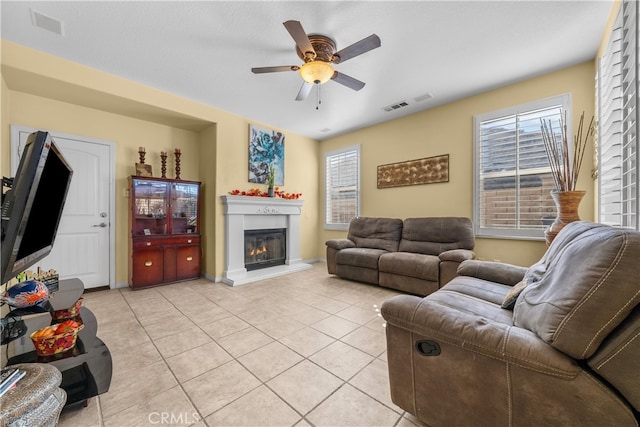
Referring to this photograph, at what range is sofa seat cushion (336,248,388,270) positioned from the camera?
3630 millimetres

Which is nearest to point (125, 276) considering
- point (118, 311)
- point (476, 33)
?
point (118, 311)

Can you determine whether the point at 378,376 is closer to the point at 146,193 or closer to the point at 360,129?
the point at 146,193

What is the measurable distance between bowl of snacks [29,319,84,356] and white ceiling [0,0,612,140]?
7.93 feet

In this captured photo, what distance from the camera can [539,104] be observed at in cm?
305

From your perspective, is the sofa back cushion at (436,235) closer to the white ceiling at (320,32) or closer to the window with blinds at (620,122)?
the window with blinds at (620,122)

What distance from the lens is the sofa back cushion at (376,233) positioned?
4.06 m

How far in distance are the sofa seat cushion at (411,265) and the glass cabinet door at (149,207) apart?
3.42 m

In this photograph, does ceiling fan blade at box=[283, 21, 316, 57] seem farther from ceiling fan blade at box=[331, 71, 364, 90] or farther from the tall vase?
the tall vase

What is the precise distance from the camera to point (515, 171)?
10.6 feet

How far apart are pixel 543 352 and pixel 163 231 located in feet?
14.7

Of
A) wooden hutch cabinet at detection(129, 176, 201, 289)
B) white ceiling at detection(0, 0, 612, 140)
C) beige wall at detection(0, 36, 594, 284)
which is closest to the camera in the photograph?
white ceiling at detection(0, 0, 612, 140)

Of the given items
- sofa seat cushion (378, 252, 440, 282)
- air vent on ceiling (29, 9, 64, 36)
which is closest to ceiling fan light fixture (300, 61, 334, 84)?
air vent on ceiling (29, 9, 64, 36)

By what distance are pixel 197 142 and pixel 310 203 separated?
2538 mm

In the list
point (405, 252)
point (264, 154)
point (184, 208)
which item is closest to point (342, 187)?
point (264, 154)
